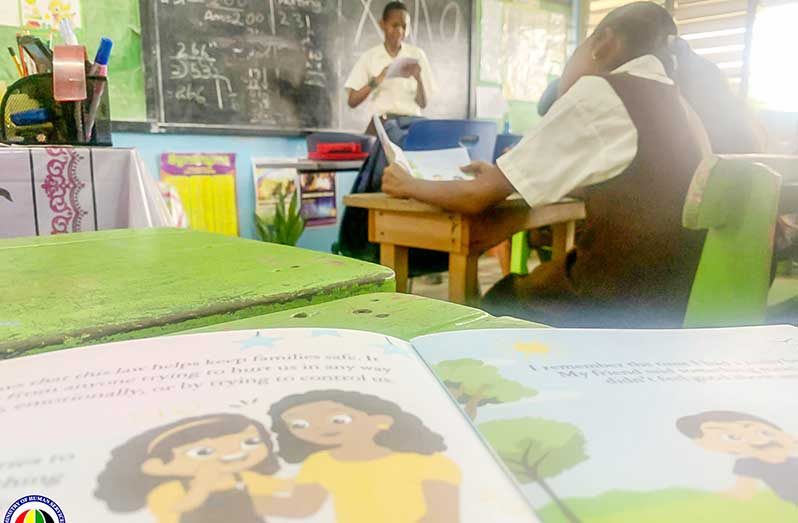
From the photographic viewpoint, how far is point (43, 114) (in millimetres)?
1241

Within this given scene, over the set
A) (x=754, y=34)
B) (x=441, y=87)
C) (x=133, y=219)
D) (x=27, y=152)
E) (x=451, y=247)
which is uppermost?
(x=754, y=34)

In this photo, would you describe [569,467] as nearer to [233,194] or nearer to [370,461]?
[370,461]

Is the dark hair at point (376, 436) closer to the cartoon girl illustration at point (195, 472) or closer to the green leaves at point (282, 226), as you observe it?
the cartoon girl illustration at point (195, 472)

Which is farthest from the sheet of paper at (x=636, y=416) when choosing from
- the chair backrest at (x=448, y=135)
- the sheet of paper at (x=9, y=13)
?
the sheet of paper at (x=9, y=13)

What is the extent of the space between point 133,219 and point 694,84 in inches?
60.5

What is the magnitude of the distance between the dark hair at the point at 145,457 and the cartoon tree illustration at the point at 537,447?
82 mm

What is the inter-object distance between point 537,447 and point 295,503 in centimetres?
9

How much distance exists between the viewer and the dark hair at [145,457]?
18 cm

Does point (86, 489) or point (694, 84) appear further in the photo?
point (694, 84)

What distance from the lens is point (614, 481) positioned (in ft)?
0.64

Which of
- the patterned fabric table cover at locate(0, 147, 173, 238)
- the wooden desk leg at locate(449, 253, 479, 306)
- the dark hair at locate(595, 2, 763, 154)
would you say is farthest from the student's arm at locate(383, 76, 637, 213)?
the patterned fabric table cover at locate(0, 147, 173, 238)

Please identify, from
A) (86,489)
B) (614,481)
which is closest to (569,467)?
(614,481)

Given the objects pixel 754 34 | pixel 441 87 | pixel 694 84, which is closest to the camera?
pixel 694 84

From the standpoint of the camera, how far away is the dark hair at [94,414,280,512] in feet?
0.59
